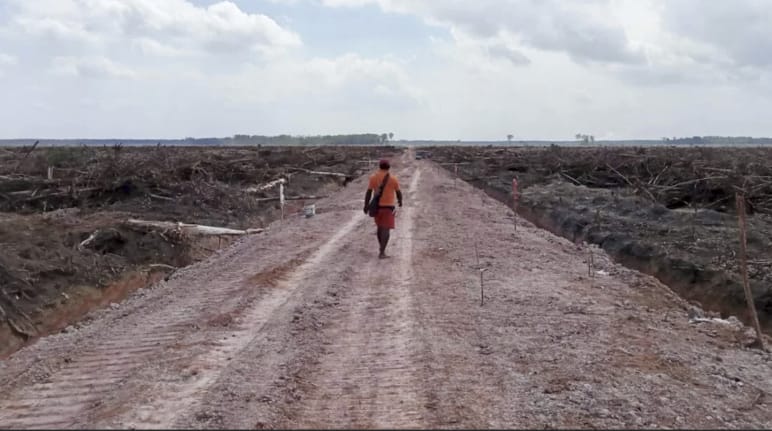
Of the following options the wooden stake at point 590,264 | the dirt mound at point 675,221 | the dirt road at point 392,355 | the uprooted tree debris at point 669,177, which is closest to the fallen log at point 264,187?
the dirt mound at point 675,221

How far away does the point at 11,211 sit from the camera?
22.9m

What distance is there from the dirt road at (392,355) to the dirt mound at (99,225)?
1.55 metres

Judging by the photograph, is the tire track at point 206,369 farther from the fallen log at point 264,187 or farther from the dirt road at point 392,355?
the fallen log at point 264,187

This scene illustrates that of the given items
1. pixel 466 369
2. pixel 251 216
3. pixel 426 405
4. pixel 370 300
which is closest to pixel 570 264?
pixel 370 300

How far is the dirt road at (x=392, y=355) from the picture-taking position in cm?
613

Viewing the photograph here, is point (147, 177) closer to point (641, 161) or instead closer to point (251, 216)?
point (251, 216)

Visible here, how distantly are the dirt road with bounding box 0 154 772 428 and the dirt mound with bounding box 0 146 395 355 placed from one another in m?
1.55

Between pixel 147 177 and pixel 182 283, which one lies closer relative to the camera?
pixel 182 283

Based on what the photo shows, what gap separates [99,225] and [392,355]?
11.8 metres

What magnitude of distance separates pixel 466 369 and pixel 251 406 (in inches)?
84.0

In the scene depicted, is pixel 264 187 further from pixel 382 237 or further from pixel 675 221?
pixel 382 237

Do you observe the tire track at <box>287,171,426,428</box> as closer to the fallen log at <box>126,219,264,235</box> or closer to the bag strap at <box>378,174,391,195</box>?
the bag strap at <box>378,174,391,195</box>

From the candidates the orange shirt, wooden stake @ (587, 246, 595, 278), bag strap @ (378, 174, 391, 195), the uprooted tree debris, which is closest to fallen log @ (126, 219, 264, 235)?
the orange shirt

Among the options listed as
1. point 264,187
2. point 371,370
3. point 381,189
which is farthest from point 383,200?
point 264,187
